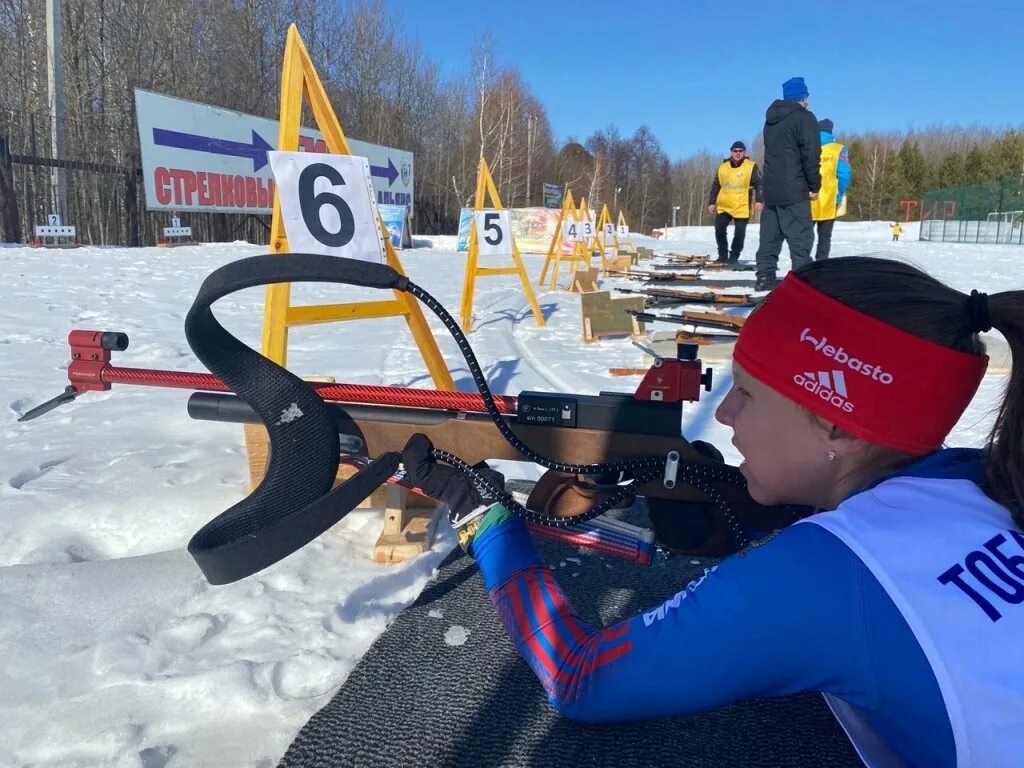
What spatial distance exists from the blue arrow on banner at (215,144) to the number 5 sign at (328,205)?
41.2ft

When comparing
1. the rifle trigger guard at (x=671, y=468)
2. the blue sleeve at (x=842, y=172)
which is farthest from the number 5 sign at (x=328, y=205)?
the blue sleeve at (x=842, y=172)

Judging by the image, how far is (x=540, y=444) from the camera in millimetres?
1640

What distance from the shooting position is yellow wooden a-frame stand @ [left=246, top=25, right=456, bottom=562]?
209cm

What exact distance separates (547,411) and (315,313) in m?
1.29

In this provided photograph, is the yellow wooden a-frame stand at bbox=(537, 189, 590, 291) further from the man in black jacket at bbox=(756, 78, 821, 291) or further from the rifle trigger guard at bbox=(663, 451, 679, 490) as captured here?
the rifle trigger guard at bbox=(663, 451, 679, 490)

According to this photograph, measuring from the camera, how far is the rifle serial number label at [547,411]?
1.60m

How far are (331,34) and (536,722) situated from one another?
29.7m

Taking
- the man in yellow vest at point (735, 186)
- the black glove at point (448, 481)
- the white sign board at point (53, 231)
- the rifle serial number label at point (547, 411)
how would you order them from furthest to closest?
the white sign board at point (53, 231), the man in yellow vest at point (735, 186), the rifle serial number label at point (547, 411), the black glove at point (448, 481)

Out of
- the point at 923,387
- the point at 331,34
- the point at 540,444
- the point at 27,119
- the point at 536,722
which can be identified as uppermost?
the point at 331,34

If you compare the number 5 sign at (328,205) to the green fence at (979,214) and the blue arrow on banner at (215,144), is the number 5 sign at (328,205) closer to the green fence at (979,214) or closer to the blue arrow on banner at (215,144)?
the blue arrow on banner at (215,144)

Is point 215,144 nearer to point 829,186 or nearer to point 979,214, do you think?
point 829,186

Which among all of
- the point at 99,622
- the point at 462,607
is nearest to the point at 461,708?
the point at 462,607

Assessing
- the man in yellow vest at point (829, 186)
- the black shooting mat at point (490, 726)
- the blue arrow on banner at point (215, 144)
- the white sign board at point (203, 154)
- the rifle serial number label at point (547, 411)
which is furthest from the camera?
the blue arrow on banner at point (215, 144)

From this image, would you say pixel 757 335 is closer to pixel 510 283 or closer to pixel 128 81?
pixel 510 283
